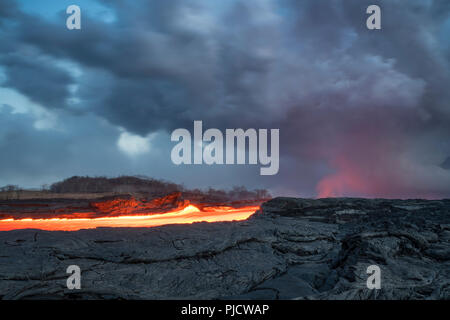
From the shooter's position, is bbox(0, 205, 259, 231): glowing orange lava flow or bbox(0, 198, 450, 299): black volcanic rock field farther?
bbox(0, 205, 259, 231): glowing orange lava flow

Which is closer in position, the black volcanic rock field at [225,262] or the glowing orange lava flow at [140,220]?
the black volcanic rock field at [225,262]

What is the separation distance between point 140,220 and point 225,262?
9.59 metres

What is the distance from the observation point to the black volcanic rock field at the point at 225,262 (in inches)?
282

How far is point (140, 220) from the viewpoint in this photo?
1808 centimetres

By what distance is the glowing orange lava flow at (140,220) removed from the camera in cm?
1620

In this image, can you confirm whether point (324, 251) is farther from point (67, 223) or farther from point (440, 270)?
point (67, 223)

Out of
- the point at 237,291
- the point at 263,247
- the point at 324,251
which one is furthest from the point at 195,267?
the point at 324,251

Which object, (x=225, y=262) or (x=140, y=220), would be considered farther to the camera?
(x=140, y=220)

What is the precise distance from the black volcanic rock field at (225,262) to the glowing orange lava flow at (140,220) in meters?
4.46

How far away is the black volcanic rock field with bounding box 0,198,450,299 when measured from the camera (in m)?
7.17

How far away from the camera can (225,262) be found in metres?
9.66

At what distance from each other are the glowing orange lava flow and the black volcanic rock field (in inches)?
175
